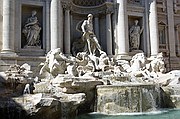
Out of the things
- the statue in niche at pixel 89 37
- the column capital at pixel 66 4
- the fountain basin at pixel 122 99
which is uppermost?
the column capital at pixel 66 4

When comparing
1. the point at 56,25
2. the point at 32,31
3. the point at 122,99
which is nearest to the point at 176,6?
the point at 56,25

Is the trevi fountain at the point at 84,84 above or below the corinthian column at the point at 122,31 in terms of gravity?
below

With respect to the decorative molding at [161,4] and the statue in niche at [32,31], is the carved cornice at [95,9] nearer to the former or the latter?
the statue in niche at [32,31]

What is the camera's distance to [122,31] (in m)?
18.7

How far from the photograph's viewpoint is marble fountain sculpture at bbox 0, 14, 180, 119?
9.79 meters

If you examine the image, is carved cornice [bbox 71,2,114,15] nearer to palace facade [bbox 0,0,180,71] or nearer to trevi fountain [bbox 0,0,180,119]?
palace facade [bbox 0,0,180,71]

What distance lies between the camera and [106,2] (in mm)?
19312

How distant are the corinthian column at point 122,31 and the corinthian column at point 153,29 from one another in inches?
93.6

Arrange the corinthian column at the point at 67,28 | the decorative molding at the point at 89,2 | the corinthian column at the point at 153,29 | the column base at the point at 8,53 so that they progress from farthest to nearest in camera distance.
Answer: the decorative molding at the point at 89,2, the corinthian column at the point at 153,29, the corinthian column at the point at 67,28, the column base at the point at 8,53

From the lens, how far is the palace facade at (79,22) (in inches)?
636

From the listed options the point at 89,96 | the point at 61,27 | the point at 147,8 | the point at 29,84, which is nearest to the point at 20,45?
the point at 61,27

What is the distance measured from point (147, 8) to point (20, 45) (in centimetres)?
1041

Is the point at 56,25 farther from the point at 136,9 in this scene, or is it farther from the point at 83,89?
the point at 136,9

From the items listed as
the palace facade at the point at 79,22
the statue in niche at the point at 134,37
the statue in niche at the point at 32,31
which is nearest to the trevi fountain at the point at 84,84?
the statue in niche at the point at 32,31
